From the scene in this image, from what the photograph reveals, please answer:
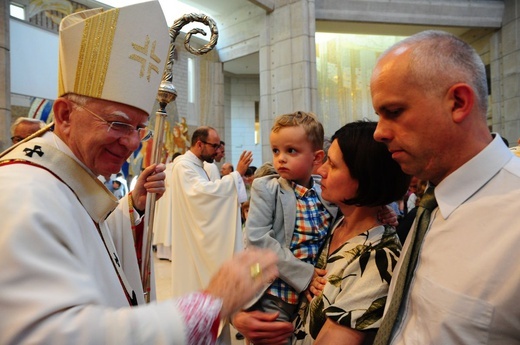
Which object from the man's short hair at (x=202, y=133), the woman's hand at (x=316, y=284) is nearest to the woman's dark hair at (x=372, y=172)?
the woman's hand at (x=316, y=284)

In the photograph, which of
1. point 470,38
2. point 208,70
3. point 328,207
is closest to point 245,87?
point 208,70

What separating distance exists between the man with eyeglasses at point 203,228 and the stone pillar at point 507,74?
8.69 m

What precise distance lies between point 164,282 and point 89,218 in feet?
14.3

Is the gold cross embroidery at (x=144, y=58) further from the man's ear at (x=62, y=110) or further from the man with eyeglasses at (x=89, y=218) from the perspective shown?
the man's ear at (x=62, y=110)

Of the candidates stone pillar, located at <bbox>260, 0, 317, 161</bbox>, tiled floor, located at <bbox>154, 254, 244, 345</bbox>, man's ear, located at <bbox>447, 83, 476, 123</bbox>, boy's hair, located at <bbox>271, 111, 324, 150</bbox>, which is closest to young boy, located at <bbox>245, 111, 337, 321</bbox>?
boy's hair, located at <bbox>271, 111, 324, 150</bbox>

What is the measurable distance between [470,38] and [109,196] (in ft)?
40.7

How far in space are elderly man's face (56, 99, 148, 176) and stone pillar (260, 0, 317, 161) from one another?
23.5 ft

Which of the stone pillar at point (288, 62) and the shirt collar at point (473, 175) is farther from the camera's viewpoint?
the stone pillar at point (288, 62)

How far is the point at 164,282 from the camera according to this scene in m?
5.13

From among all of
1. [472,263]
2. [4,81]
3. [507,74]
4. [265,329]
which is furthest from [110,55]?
[507,74]

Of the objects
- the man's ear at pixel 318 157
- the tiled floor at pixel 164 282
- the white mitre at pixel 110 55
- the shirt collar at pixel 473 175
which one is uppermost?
the white mitre at pixel 110 55

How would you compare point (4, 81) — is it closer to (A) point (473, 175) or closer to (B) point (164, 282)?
(B) point (164, 282)

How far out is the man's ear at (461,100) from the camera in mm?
898

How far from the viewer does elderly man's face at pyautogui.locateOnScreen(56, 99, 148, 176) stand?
1124 mm
